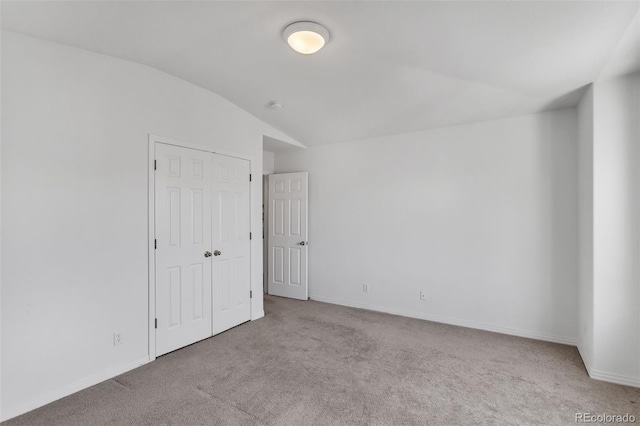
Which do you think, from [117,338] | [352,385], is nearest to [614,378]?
[352,385]

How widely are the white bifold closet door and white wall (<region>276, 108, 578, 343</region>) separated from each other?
1497 mm

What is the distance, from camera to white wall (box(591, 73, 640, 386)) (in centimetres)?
252

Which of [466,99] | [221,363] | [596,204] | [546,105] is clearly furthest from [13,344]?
[546,105]

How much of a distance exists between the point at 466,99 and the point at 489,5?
1.42 meters

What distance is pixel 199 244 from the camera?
3373mm

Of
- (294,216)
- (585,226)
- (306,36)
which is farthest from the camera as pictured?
(294,216)

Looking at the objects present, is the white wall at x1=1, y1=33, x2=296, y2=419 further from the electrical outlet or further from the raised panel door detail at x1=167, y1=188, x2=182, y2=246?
the raised panel door detail at x1=167, y1=188, x2=182, y2=246

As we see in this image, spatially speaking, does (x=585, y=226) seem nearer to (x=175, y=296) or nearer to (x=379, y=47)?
(x=379, y=47)

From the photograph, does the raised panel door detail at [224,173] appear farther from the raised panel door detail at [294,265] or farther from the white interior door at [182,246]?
the raised panel door detail at [294,265]

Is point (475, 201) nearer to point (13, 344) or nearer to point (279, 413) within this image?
point (279, 413)

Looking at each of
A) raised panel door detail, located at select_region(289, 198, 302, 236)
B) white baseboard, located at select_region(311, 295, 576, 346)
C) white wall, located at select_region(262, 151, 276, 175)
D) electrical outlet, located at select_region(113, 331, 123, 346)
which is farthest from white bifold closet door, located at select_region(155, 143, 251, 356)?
white baseboard, located at select_region(311, 295, 576, 346)

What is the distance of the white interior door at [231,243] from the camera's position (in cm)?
357

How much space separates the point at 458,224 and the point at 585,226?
1223 mm

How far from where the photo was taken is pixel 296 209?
199 inches
